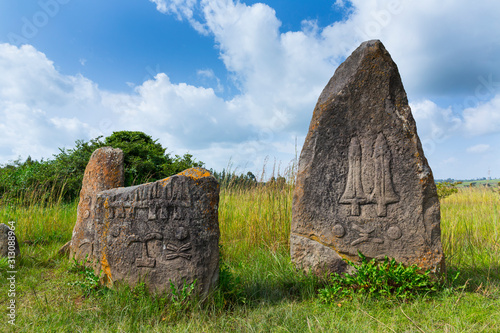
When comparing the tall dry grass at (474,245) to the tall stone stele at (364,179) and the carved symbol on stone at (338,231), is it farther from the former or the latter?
the carved symbol on stone at (338,231)

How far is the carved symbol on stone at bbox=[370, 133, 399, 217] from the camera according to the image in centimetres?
367

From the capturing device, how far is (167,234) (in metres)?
3.07

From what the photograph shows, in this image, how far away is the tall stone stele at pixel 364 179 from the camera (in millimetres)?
3621

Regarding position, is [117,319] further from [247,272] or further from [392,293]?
[392,293]

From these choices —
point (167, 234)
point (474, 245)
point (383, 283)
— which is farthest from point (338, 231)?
point (474, 245)

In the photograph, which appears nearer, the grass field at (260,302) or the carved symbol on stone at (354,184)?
the grass field at (260,302)

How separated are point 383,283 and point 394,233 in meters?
0.53

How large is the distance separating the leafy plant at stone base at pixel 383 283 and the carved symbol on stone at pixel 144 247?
5.63ft

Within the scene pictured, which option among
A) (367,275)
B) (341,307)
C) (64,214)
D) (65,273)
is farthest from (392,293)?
(64,214)

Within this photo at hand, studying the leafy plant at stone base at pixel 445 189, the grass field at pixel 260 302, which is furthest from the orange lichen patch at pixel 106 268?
the leafy plant at stone base at pixel 445 189

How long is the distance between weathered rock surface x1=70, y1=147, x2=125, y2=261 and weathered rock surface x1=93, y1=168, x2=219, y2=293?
1744mm

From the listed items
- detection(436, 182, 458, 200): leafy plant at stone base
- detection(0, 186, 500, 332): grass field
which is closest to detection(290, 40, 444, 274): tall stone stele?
detection(0, 186, 500, 332): grass field

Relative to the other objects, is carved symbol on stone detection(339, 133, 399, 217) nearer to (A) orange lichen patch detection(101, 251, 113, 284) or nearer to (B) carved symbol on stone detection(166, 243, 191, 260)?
(B) carved symbol on stone detection(166, 243, 191, 260)

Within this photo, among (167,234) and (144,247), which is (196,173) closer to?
(167,234)
